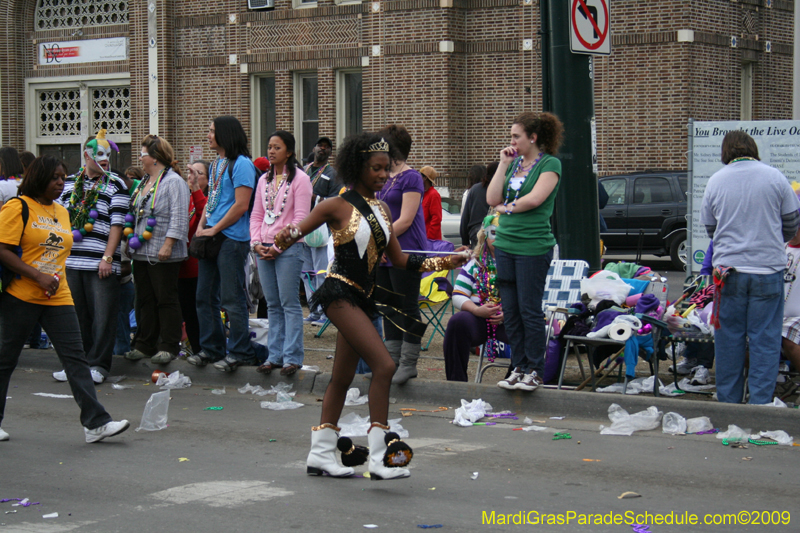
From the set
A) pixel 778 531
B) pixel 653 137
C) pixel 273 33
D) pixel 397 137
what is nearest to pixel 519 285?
pixel 397 137

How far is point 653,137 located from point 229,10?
12.1 m

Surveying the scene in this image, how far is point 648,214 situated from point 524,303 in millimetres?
13999

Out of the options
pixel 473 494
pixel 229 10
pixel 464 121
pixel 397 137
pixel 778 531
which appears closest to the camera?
pixel 778 531

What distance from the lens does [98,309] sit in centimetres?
881

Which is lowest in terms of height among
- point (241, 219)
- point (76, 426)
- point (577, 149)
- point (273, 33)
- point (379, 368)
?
point (76, 426)

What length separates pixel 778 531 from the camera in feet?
15.4

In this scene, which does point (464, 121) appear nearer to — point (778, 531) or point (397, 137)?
point (397, 137)

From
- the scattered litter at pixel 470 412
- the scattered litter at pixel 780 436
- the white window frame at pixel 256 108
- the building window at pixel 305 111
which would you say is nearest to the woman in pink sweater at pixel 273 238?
the scattered litter at pixel 470 412

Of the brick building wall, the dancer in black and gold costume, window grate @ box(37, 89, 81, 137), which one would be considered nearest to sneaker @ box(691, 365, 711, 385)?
the dancer in black and gold costume

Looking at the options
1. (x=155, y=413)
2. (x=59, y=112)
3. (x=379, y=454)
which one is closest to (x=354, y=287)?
(x=379, y=454)

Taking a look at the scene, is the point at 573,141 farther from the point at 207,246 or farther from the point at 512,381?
the point at 207,246

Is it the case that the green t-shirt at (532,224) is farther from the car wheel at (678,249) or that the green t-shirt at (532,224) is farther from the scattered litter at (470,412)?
the car wheel at (678,249)

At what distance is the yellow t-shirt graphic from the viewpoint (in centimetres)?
648

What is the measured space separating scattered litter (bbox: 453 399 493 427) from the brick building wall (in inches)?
675
